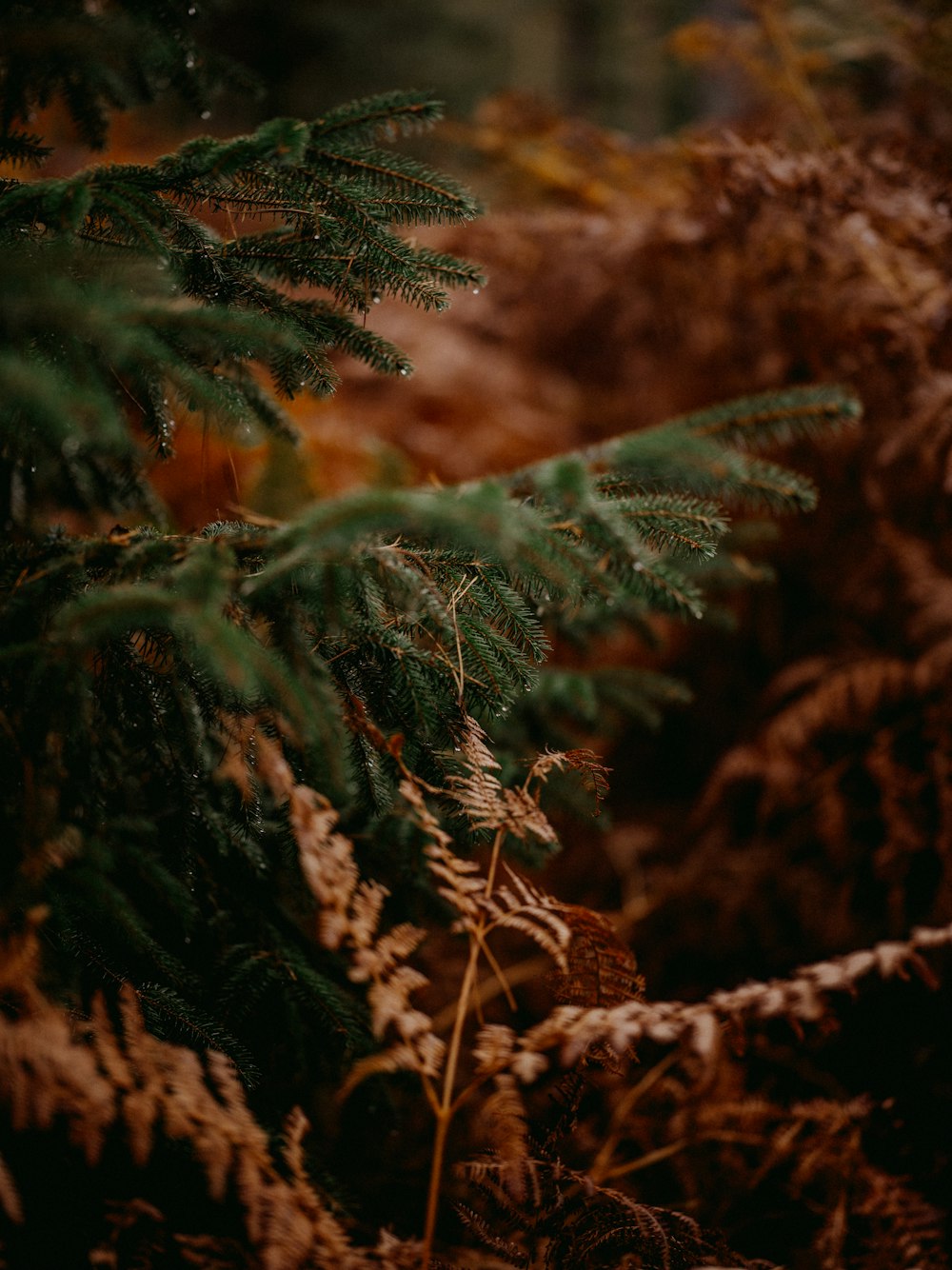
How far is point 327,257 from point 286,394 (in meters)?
0.23

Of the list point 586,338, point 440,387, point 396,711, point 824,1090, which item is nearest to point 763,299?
point 586,338

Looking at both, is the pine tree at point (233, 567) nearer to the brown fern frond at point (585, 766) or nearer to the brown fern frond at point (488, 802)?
A: the brown fern frond at point (488, 802)

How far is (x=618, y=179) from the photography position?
294cm

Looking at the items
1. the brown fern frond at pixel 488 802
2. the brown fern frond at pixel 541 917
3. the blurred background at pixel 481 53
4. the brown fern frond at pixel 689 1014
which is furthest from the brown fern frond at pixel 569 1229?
the blurred background at pixel 481 53

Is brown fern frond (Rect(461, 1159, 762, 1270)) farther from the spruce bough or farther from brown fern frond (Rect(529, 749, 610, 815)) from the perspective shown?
brown fern frond (Rect(529, 749, 610, 815))

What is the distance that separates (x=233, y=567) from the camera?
1.00 m

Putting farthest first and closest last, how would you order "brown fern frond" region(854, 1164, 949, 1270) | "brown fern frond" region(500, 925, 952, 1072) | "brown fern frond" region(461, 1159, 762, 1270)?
"brown fern frond" region(854, 1164, 949, 1270) < "brown fern frond" region(461, 1159, 762, 1270) < "brown fern frond" region(500, 925, 952, 1072)

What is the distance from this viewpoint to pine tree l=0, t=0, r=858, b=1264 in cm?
89

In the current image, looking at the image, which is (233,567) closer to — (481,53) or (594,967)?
(594,967)

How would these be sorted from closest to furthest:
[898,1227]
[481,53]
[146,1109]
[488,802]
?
[146,1109] < [488,802] < [898,1227] < [481,53]

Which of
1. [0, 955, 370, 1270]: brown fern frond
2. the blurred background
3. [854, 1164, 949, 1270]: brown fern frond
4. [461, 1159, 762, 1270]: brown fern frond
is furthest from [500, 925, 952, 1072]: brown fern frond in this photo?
the blurred background

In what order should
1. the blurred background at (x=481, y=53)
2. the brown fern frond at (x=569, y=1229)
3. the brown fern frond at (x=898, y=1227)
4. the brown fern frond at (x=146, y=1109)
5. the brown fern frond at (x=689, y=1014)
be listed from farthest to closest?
1. the blurred background at (x=481, y=53)
2. the brown fern frond at (x=898, y=1227)
3. the brown fern frond at (x=569, y=1229)
4. the brown fern frond at (x=689, y=1014)
5. the brown fern frond at (x=146, y=1109)

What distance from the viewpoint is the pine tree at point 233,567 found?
89 cm

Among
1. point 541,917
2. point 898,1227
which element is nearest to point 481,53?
point 541,917
